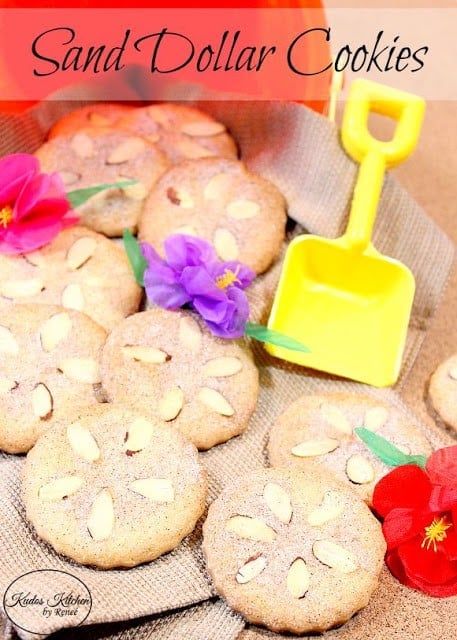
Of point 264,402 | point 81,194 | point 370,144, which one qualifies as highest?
point 370,144

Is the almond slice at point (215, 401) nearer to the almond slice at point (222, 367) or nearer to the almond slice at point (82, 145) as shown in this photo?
the almond slice at point (222, 367)

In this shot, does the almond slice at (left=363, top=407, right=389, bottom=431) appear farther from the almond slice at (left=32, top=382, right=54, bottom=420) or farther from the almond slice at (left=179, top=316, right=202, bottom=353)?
the almond slice at (left=32, top=382, right=54, bottom=420)

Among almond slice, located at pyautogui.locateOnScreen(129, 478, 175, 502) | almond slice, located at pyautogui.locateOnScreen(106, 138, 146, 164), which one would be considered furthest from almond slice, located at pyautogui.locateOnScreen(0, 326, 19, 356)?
almond slice, located at pyautogui.locateOnScreen(106, 138, 146, 164)

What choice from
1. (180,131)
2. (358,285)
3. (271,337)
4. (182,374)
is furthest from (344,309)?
(180,131)

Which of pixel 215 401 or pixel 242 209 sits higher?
pixel 242 209

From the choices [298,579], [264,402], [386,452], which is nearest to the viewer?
[298,579]

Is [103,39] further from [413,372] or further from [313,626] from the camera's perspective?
[313,626]

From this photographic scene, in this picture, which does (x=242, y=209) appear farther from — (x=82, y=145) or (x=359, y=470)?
(x=359, y=470)
